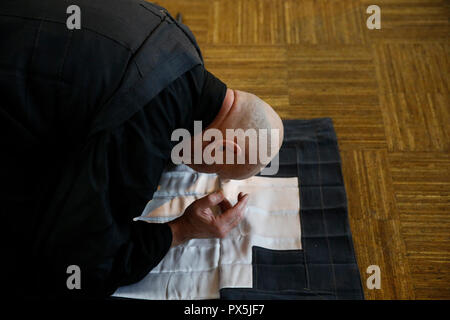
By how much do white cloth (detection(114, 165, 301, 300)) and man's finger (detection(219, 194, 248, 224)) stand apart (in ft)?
0.16

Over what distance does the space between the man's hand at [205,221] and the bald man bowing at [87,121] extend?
0.16 meters

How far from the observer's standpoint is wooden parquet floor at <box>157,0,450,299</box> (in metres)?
1.14

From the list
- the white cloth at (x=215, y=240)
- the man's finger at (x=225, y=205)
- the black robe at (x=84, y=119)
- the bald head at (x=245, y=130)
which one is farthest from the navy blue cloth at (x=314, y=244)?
the black robe at (x=84, y=119)

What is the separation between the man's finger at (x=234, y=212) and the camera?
3.54 feet

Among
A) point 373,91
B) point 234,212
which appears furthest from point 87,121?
point 373,91

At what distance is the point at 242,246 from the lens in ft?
3.60

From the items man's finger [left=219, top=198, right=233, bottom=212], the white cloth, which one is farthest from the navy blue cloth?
man's finger [left=219, top=198, right=233, bottom=212]

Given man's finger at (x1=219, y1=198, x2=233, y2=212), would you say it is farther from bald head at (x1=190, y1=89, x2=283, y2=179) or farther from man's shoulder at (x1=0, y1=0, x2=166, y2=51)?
man's shoulder at (x1=0, y1=0, x2=166, y2=51)

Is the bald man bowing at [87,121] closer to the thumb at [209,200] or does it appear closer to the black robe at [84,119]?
the black robe at [84,119]

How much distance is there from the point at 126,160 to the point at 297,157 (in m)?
0.60

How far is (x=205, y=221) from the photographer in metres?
1.05

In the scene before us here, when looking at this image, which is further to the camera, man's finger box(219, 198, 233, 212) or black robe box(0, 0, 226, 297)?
Result: man's finger box(219, 198, 233, 212)

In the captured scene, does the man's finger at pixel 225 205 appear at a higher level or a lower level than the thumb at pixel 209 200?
higher

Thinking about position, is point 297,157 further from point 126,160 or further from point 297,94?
point 126,160
